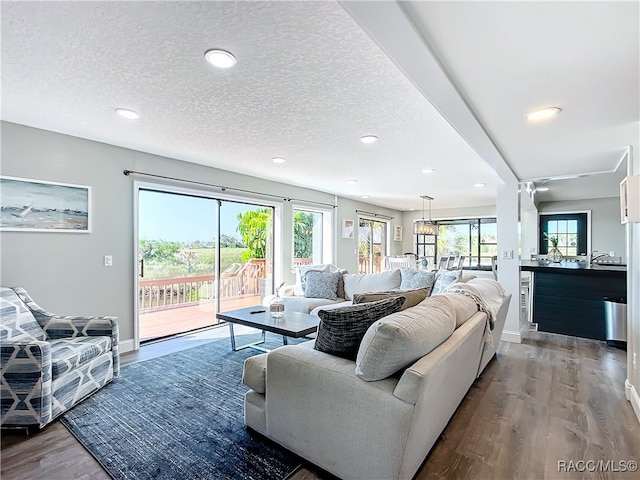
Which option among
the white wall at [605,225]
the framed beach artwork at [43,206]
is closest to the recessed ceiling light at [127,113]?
the framed beach artwork at [43,206]

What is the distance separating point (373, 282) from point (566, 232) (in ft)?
19.6

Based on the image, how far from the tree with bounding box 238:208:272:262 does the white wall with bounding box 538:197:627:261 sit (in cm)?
702

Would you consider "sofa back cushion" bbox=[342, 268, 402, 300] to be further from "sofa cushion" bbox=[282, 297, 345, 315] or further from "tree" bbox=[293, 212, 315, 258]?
"tree" bbox=[293, 212, 315, 258]

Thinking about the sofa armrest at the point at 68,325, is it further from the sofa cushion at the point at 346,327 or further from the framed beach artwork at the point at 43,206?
the sofa cushion at the point at 346,327

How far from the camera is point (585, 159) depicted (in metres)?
3.49

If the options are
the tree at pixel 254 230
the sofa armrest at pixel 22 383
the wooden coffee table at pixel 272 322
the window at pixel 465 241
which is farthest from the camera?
the window at pixel 465 241

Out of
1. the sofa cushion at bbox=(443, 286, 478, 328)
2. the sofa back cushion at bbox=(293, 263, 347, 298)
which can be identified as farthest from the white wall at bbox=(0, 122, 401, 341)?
the sofa cushion at bbox=(443, 286, 478, 328)

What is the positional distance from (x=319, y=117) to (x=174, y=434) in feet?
8.40

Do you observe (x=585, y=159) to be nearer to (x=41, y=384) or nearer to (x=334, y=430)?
(x=334, y=430)

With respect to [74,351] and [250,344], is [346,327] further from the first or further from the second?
[250,344]

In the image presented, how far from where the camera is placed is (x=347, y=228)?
7473 millimetres

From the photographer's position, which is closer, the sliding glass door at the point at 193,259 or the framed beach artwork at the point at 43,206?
the framed beach artwork at the point at 43,206

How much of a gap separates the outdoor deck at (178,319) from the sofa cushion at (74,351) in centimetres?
137

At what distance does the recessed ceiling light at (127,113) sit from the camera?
2625mm
